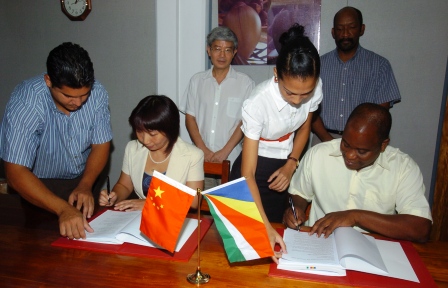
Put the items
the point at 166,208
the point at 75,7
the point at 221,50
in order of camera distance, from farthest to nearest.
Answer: the point at 75,7, the point at 221,50, the point at 166,208

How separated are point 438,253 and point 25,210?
1.69m

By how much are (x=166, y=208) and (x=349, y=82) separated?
2.23m

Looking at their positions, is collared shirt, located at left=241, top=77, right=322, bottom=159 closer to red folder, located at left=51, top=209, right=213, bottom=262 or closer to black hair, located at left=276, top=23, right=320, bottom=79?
black hair, located at left=276, top=23, right=320, bottom=79

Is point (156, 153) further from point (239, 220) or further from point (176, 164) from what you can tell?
point (239, 220)

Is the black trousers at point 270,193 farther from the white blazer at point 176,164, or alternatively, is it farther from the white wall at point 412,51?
the white wall at point 412,51

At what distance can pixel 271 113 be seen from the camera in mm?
1781

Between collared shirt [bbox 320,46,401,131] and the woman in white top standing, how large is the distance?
986 mm

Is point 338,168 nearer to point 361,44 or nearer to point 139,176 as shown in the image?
point 139,176

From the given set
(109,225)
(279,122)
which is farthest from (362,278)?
(109,225)

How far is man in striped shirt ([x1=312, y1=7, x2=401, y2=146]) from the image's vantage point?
2893 millimetres

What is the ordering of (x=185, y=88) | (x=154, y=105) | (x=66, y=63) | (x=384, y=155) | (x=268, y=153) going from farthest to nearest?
(x=185, y=88), (x=268, y=153), (x=154, y=105), (x=384, y=155), (x=66, y=63)

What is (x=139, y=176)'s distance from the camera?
196cm

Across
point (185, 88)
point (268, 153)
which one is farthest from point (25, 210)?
point (185, 88)

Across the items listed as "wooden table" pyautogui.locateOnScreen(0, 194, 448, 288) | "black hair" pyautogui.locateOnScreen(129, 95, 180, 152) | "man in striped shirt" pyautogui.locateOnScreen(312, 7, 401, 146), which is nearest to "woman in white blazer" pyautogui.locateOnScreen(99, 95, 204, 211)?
"black hair" pyautogui.locateOnScreen(129, 95, 180, 152)
